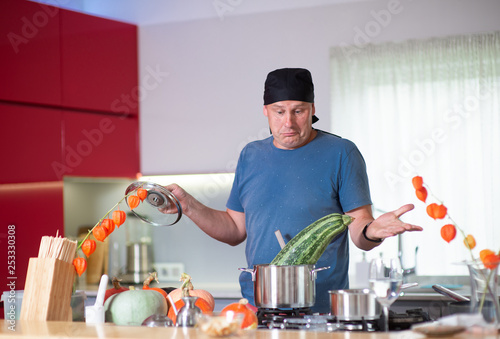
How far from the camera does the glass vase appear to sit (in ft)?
4.51

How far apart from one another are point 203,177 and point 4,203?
1.34m

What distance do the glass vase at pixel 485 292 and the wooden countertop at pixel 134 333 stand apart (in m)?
0.16

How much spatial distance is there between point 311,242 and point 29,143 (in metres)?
2.06

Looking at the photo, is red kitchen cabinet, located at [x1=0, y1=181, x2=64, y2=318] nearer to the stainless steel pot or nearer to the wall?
the wall

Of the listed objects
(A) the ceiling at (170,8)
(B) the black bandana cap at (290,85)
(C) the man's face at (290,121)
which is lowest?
(C) the man's face at (290,121)

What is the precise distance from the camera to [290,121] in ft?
7.64

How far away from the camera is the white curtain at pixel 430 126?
12.2ft

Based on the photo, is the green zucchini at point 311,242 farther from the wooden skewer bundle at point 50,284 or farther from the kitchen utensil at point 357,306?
the wooden skewer bundle at point 50,284

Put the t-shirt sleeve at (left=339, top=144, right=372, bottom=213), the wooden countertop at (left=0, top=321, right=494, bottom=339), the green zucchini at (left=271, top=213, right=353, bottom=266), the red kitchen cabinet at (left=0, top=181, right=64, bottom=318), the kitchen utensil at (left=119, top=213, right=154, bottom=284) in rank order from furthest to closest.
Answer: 1. the kitchen utensil at (left=119, top=213, right=154, bottom=284)
2. the red kitchen cabinet at (left=0, top=181, right=64, bottom=318)
3. the t-shirt sleeve at (left=339, top=144, right=372, bottom=213)
4. the green zucchini at (left=271, top=213, right=353, bottom=266)
5. the wooden countertop at (left=0, top=321, right=494, bottom=339)

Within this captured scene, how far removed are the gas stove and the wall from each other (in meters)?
2.15

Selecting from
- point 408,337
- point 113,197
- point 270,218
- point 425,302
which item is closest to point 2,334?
point 408,337

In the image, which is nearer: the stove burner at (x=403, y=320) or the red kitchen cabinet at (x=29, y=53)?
the stove burner at (x=403, y=320)

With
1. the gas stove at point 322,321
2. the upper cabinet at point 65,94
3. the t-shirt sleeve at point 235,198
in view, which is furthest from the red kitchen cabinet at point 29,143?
the gas stove at point 322,321

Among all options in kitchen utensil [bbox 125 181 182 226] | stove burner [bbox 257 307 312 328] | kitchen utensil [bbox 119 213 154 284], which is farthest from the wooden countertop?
kitchen utensil [bbox 119 213 154 284]
